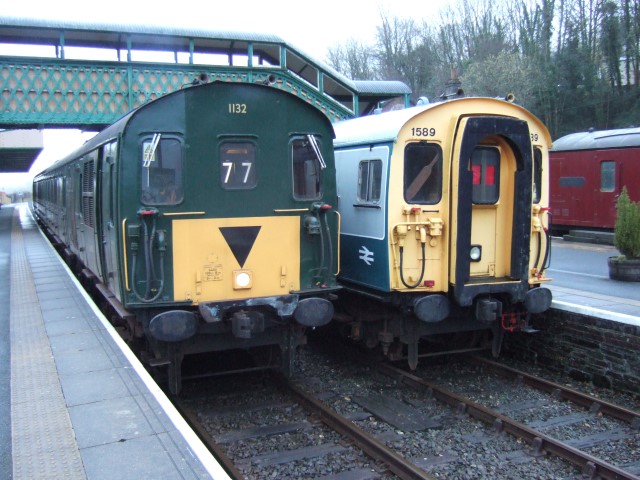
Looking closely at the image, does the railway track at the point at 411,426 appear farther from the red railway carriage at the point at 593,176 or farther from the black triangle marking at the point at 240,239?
the red railway carriage at the point at 593,176

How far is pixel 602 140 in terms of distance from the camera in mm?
17969

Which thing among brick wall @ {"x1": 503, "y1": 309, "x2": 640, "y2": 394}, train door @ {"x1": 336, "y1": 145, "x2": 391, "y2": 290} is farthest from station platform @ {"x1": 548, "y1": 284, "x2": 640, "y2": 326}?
train door @ {"x1": 336, "y1": 145, "x2": 391, "y2": 290}

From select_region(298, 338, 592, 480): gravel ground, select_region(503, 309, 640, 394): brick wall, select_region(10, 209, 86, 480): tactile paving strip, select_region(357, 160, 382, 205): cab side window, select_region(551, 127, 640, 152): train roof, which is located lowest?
select_region(298, 338, 592, 480): gravel ground

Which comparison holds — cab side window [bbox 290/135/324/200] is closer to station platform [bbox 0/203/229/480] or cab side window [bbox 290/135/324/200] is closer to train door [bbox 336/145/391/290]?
train door [bbox 336/145/391/290]

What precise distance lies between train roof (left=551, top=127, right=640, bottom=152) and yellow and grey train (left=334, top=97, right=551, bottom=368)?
34.6ft

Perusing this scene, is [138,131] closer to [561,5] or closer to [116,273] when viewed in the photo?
[116,273]

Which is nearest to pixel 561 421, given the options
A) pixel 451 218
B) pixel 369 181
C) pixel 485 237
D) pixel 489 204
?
pixel 485 237

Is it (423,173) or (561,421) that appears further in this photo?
(423,173)

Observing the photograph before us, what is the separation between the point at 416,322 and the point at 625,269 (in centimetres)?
607

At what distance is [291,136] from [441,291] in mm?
2648

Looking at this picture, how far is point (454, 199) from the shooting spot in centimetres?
741

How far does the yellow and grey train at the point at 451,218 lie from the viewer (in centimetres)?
739

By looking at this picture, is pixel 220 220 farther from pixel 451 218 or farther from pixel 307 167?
pixel 451 218

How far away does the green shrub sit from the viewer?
11.4 meters
